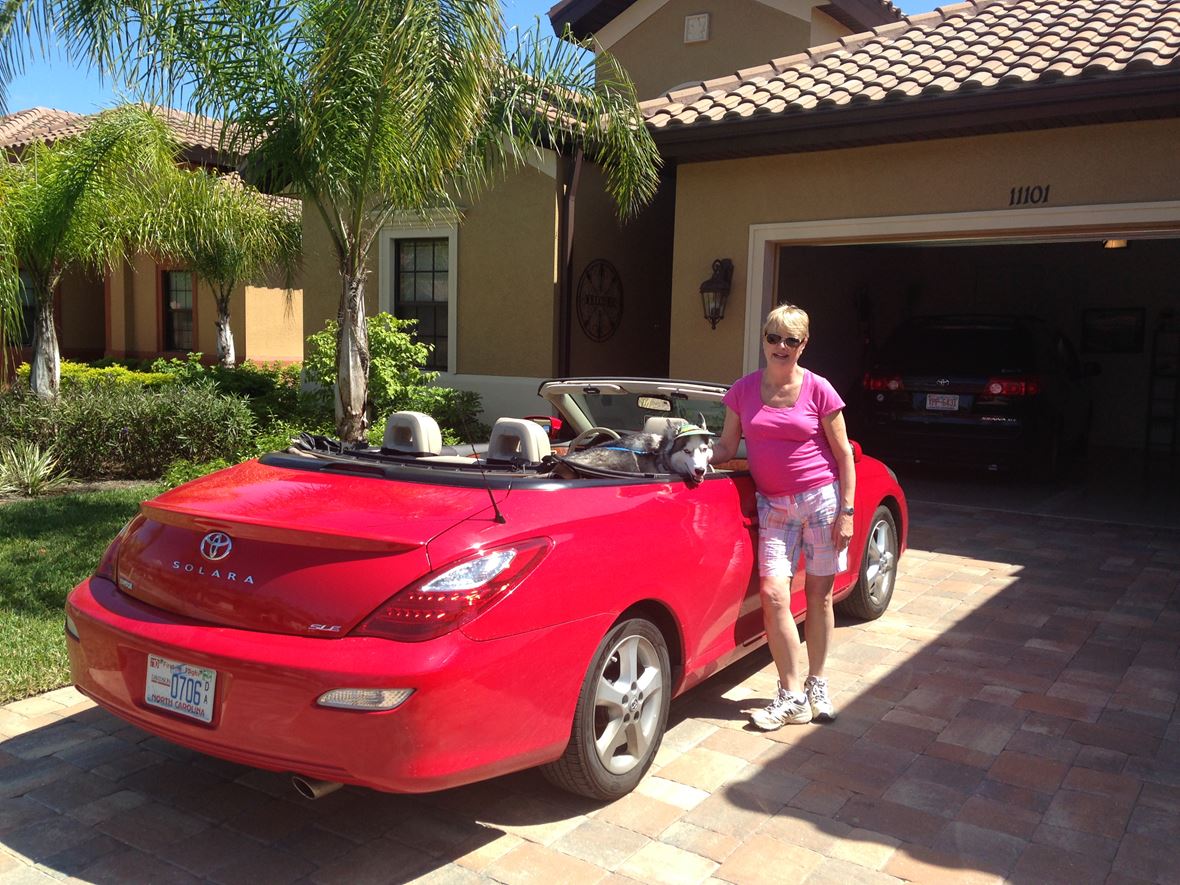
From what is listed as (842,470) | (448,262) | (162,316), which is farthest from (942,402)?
(162,316)

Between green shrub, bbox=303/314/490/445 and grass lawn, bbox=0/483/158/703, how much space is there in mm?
2444

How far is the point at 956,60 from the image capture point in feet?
30.2

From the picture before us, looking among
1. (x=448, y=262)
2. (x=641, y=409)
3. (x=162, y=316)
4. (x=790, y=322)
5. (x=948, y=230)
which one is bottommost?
(x=641, y=409)

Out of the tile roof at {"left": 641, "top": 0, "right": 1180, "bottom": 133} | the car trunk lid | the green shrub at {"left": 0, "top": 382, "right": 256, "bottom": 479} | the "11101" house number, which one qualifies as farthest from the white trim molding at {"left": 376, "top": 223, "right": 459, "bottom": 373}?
the car trunk lid

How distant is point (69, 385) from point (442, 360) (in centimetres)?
414

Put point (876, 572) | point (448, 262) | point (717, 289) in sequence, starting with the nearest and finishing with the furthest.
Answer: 1. point (876, 572)
2. point (717, 289)
3. point (448, 262)

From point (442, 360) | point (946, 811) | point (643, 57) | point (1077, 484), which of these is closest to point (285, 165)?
point (442, 360)

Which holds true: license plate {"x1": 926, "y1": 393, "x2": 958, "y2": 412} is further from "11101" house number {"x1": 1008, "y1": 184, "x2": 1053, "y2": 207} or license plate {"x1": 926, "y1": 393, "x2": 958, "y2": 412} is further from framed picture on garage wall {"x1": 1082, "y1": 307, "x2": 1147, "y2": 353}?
framed picture on garage wall {"x1": 1082, "y1": 307, "x2": 1147, "y2": 353}

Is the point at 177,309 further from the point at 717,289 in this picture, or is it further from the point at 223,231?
the point at 717,289

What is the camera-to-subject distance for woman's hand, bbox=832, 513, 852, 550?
418 centimetres

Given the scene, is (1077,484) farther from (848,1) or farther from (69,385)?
(69,385)

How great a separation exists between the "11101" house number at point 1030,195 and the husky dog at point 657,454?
579 centimetres

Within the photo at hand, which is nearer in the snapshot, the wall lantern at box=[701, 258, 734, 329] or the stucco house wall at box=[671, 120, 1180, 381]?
the stucco house wall at box=[671, 120, 1180, 381]

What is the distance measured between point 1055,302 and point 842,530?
537 inches
